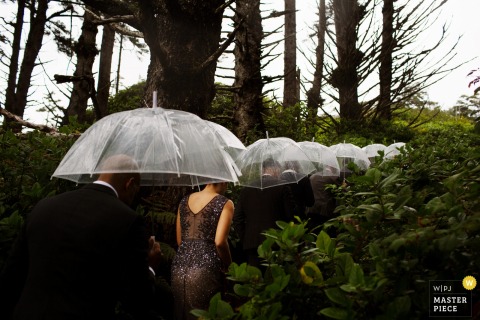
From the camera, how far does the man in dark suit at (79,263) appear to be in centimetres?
228

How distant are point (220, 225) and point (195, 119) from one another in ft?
3.47

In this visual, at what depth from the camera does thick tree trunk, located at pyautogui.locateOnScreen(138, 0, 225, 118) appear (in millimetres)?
4934

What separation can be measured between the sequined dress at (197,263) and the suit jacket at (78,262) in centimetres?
171

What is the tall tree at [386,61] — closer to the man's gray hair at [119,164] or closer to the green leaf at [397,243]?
the man's gray hair at [119,164]

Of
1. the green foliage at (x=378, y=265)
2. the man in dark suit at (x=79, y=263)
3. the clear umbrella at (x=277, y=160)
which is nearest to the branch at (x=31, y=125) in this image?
the clear umbrella at (x=277, y=160)

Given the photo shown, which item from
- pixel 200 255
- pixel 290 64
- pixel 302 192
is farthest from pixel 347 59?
pixel 200 255

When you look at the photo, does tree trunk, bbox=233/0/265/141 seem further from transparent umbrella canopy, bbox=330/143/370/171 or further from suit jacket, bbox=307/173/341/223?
suit jacket, bbox=307/173/341/223

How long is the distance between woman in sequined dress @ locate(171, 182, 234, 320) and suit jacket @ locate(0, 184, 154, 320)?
1.71 meters

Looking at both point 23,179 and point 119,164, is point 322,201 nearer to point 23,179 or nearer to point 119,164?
point 23,179

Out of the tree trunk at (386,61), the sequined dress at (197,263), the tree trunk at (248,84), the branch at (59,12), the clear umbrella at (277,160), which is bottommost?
the sequined dress at (197,263)

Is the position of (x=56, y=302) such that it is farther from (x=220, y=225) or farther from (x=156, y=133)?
(x=220, y=225)

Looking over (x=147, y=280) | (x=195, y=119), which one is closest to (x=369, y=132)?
(x=195, y=119)

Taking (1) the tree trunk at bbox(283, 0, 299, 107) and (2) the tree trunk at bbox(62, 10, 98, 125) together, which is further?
(1) the tree trunk at bbox(283, 0, 299, 107)

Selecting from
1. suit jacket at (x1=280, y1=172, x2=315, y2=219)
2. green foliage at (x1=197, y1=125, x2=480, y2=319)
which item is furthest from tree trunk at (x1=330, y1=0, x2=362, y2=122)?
green foliage at (x1=197, y1=125, x2=480, y2=319)
